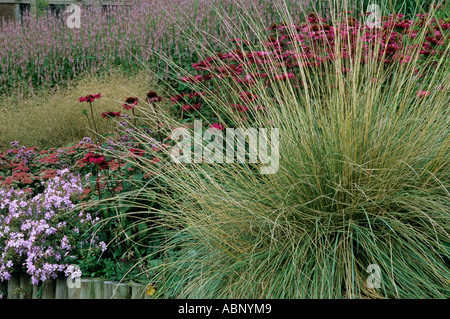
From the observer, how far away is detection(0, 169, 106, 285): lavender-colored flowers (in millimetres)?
2809

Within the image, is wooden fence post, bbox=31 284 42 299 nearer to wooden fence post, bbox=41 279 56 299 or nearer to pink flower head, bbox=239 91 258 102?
wooden fence post, bbox=41 279 56 299

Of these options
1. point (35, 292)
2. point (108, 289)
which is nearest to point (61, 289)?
point (35, 292)

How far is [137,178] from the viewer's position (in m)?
2.84

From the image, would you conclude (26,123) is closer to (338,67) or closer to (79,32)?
(79,32)

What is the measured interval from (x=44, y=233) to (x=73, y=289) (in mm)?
420

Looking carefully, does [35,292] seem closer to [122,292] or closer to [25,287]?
[25,287]

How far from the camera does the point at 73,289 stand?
2777mm

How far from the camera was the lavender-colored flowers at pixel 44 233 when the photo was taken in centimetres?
281

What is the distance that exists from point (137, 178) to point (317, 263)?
1.29 meters

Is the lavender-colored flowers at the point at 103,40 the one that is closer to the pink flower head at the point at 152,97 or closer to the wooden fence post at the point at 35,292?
the pink flower head at the point at 152,97

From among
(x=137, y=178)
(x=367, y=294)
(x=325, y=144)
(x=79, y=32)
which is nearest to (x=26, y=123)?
(x=79, y=32)

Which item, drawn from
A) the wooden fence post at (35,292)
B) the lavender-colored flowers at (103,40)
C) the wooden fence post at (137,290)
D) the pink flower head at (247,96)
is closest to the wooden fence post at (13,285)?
the wooden fence post at (35,292)

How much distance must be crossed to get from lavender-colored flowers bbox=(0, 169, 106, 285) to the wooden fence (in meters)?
0.07

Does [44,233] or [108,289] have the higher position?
[44,233]
